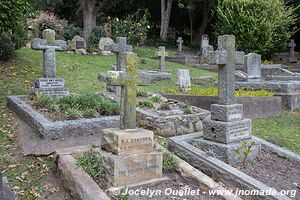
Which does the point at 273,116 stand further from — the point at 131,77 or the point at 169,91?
the point at 131,77

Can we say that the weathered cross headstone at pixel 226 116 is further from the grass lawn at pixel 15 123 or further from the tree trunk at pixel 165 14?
the tree trunk at pixel 165 14

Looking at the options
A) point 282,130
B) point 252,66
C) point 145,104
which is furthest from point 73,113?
point 252,66

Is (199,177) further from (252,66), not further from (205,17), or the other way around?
(205,17)

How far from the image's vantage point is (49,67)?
999 cm

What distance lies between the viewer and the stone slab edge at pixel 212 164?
542cm

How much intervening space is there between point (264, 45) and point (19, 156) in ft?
62.0

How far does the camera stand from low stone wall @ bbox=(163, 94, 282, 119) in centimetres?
1041

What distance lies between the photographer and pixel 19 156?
645 centimetres

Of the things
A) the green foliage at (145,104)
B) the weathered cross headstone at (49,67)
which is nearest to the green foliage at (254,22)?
the green foliage at (145,104)

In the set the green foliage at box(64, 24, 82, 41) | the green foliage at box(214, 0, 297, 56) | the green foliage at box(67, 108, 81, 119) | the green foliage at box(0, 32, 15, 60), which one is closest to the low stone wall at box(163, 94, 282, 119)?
the green foliage at box(67, 108, 81, 119)

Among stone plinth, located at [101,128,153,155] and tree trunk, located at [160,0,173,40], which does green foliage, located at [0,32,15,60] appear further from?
tree trunk, located at [160,0,173,40]

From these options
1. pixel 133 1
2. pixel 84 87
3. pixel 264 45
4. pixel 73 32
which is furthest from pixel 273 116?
pixel 133 1

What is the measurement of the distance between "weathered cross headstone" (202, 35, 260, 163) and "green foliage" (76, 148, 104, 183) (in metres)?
2.24

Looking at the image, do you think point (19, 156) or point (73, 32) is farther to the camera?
point (73, 32)
